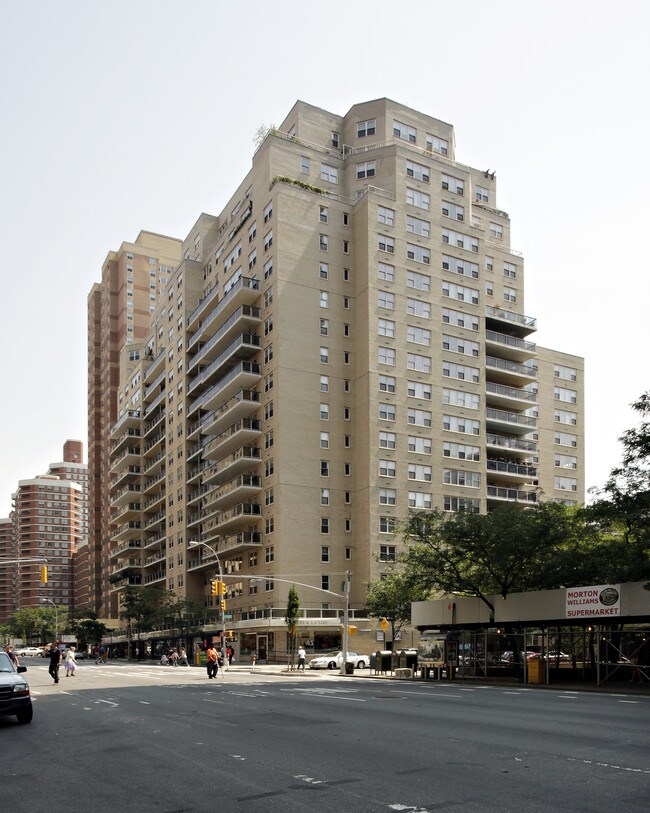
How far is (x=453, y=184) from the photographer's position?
285 ft

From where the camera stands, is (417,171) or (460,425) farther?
(417,171)

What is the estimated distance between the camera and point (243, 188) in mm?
89438

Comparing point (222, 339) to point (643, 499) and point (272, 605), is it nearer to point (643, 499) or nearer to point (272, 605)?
point (272, 605)

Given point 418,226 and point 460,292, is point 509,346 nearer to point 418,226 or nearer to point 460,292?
point 460,292

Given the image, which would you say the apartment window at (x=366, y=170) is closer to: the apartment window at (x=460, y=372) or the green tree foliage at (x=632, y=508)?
the apartment window at (x=460, y=372)

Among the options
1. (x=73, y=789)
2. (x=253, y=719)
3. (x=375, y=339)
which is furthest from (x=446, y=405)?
(x=73, y=789)

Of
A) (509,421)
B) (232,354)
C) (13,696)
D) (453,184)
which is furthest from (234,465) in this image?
(13,696)

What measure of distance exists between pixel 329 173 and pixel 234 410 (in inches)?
1025

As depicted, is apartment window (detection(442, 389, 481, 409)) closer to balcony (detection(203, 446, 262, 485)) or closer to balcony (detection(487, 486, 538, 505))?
balcony (detection(487, 486, 538, 505))

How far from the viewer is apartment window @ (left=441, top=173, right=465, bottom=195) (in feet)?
283

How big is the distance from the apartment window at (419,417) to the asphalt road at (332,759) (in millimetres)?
56519

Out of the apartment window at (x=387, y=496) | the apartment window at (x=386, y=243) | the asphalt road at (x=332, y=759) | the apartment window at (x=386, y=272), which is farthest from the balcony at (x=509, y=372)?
the asphalt road at (x=332, y=759)

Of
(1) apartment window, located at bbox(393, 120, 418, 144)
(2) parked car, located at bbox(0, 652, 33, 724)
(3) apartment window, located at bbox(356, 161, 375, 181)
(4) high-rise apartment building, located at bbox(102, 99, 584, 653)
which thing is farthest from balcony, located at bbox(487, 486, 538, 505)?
(2) parked car, located at bbox(0, 652, 33, 724)

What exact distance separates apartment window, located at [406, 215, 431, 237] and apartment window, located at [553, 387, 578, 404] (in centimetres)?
2761
